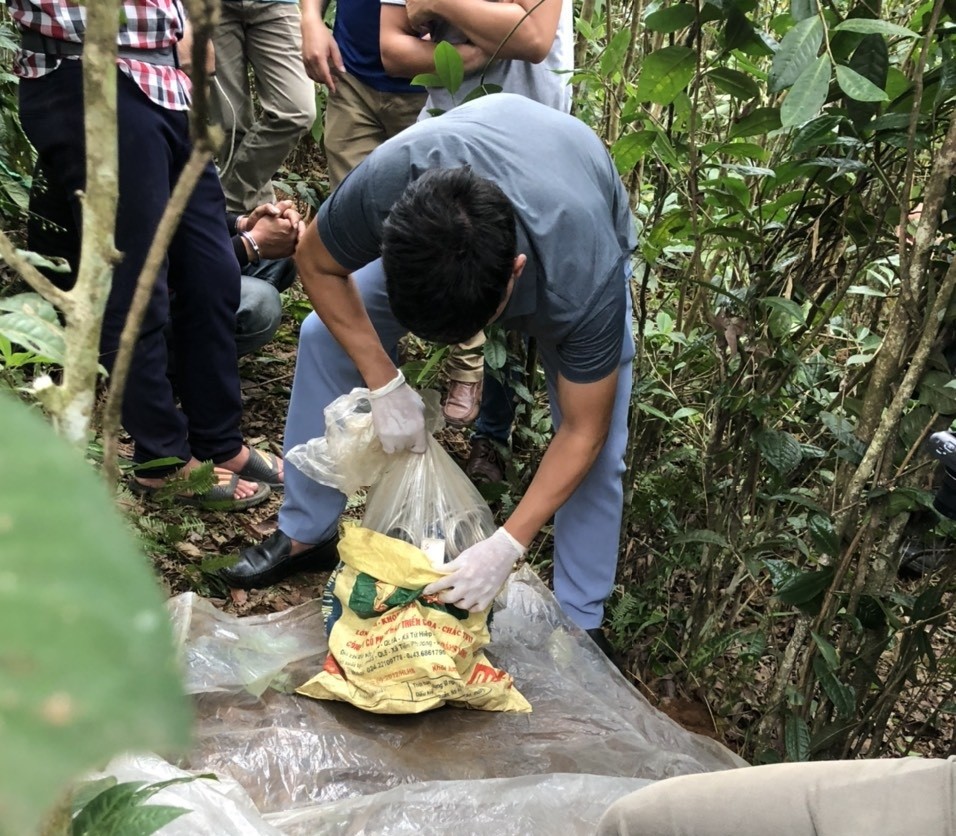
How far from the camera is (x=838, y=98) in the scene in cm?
143

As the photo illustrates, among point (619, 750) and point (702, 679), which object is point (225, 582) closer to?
point (619, 750)

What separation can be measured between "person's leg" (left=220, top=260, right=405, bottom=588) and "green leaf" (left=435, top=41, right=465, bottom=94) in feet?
1.25

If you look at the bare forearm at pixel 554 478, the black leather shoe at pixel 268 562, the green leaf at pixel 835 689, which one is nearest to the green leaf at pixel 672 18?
the bare forearm at pixel 554 478

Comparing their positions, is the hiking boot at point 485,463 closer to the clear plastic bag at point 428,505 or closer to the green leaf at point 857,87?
the clear plastic bag at point 428,505

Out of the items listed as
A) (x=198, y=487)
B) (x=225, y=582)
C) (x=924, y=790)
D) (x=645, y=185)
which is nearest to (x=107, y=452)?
(x=924, y=790)

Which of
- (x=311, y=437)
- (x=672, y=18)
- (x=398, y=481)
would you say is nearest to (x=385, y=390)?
(x=398, y=481)

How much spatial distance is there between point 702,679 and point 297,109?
1923 millimetres

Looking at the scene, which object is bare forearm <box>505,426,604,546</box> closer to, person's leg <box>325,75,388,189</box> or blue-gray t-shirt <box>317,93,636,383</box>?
blue-gray t-shirt <box>317,93,636,383</box>

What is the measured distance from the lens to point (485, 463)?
7.88ft

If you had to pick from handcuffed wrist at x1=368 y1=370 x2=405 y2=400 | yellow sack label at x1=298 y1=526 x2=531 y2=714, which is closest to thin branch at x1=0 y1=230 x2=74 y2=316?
yellow sack label at x1=298 y1=526 x2=531 y2=714

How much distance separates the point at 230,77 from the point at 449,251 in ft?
5.69

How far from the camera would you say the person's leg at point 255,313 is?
2363 millimetres

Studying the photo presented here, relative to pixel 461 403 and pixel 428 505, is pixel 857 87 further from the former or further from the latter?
pixel 461 403

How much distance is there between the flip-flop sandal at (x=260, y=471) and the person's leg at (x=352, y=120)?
2.78ft
